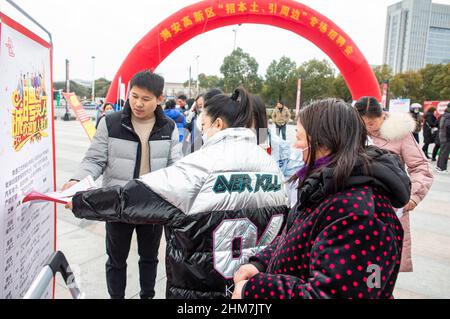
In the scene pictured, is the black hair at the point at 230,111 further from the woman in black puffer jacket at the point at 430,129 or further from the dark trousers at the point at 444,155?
the woman in black puffer jacket at the point at 430,129

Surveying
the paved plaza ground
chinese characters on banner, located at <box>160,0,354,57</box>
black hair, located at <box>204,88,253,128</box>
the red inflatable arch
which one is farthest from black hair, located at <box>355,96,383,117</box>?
chinese characters on banner, located at <box>160,0,354,57</box>

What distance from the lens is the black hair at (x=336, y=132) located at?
3.11 ft

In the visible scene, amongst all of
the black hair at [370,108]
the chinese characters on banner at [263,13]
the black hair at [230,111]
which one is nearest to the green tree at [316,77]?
the chinese characters on banner at [263,13]

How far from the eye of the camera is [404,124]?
86.0 inches

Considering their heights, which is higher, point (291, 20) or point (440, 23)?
point (440, 23)

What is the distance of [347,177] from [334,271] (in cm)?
24

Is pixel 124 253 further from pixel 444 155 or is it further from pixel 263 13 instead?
pixel 444 155

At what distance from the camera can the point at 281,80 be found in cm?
3059

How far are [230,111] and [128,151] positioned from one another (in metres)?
0.80

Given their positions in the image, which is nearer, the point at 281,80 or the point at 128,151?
the point at 128,151

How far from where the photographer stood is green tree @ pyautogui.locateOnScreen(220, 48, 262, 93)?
29891 millimetres

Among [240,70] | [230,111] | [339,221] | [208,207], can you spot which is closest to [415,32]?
[240,70]

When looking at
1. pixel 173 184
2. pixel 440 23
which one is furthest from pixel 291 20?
pixel 440 23
